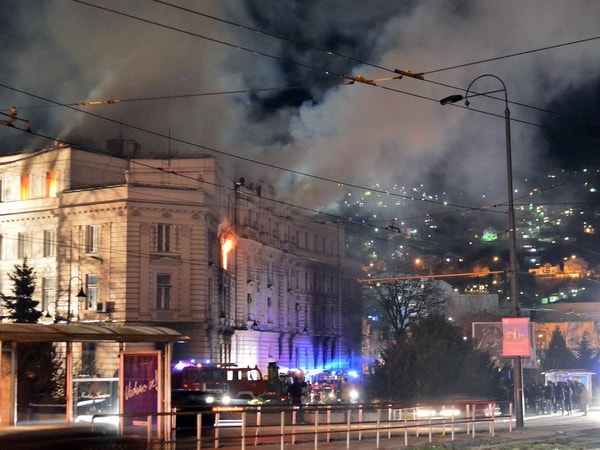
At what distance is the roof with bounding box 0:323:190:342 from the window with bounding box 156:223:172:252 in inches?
1614

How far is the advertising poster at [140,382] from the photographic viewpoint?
Result: 63.7 ft

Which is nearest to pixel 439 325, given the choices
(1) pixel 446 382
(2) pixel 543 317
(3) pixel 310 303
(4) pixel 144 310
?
(1) pixel 446 382

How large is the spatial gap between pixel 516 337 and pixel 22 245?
4276 centimetres

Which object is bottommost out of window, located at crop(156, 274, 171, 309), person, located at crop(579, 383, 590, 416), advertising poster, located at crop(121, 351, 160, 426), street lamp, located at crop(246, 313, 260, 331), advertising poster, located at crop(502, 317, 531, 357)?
person, located at crop(579, 383, 590, 416)

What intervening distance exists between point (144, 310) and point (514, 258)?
107ft

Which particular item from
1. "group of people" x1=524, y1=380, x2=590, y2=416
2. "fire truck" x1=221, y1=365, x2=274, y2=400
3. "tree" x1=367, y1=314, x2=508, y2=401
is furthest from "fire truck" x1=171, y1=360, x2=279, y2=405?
"group of people" x1=524, y1=380, x2=590, y2=416

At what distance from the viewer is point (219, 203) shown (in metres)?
67.4

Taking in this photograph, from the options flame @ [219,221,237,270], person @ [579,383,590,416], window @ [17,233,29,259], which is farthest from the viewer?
flame @ [219,221,237,270]

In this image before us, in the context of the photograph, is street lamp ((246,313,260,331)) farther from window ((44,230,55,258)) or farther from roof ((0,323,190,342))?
roof ((0,323,190,342))

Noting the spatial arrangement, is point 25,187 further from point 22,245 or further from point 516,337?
point 516,337

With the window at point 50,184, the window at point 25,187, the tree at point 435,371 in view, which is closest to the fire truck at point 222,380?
the tree at point 435,371

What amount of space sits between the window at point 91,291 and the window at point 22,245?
6.04 metres

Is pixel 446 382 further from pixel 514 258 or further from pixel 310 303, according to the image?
pixel 310 303

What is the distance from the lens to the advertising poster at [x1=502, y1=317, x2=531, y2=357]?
31.6 meters
